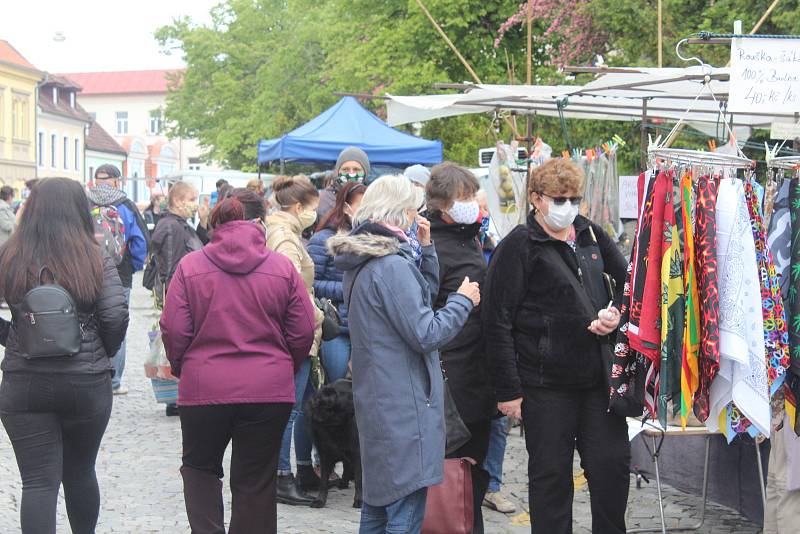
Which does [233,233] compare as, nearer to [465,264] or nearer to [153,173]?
[465,264]

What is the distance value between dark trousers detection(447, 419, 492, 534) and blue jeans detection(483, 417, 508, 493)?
1.88ft

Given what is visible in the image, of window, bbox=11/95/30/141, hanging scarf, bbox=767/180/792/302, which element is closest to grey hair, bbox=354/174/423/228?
hanging scarf, bbox=767/180/792/302

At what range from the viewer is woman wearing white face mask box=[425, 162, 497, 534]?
541 centimetres

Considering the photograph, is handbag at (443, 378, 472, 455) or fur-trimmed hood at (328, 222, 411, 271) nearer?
fur-trimmed hood at (328, 222, 411, 271)

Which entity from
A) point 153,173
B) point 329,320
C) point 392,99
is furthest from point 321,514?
point 153,173

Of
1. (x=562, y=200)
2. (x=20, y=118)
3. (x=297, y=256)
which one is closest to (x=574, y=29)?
(x=297, y=256)

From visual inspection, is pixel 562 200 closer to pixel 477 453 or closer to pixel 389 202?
pixel 389 202

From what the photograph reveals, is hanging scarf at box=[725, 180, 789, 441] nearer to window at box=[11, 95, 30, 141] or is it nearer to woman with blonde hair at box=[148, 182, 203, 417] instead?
woman with blonde hair at box=[148, 182, 203, 417]

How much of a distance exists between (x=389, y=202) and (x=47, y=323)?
1480 mm

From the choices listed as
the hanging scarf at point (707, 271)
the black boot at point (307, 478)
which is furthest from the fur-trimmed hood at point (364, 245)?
the black boot at point (307, 478)

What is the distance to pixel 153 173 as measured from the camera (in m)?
92.5

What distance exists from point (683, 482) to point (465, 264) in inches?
86.5

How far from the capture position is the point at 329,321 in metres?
6.18

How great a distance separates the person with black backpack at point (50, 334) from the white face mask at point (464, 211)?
1655mm
